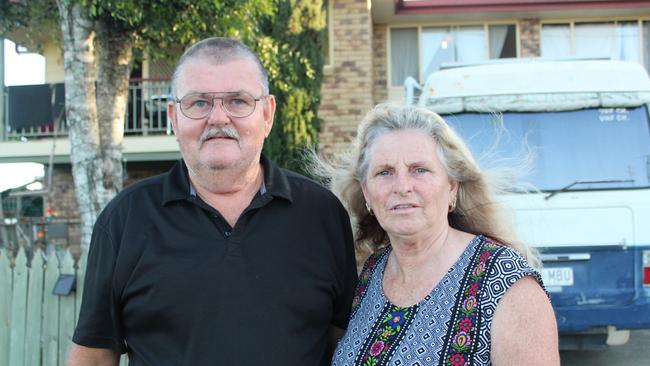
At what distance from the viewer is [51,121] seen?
1320cm

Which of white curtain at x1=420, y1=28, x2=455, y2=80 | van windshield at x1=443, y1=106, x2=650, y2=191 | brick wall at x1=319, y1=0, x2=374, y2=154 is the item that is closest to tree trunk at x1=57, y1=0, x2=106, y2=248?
van windshield at x1=443, y1=106, x2=650, y2=191

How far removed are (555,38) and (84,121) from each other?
1067 centimetres

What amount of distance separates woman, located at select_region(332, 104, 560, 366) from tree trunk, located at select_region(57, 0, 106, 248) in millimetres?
3708

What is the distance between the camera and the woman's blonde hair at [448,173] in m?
2.28

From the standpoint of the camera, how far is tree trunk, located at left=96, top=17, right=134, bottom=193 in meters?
5.77

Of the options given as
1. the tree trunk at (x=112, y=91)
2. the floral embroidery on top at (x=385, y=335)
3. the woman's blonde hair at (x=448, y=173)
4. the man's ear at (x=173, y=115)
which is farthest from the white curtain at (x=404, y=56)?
the floral embroidery on top at (x=385, y=335)

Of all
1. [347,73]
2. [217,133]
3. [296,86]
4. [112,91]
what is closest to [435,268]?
[217,133]

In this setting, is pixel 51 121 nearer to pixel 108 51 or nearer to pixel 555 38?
pixel 108 51

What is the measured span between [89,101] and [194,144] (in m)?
3.80

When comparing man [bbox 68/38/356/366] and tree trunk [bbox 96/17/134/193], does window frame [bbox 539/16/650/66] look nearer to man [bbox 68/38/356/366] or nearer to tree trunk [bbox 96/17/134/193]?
tree trunk [bbox 96/17/134/193]

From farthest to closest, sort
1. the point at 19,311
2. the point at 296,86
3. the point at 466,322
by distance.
Answer: the point at 296,86 → the point at 19,311 → the point at 466,322

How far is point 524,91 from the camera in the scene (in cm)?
585

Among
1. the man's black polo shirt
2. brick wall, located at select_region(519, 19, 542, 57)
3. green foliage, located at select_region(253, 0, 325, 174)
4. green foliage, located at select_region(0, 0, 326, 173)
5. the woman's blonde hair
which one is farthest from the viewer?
brick wall, located at select_region(519, 19, 542, 57)

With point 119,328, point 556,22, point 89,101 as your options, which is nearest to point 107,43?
point 89,101
